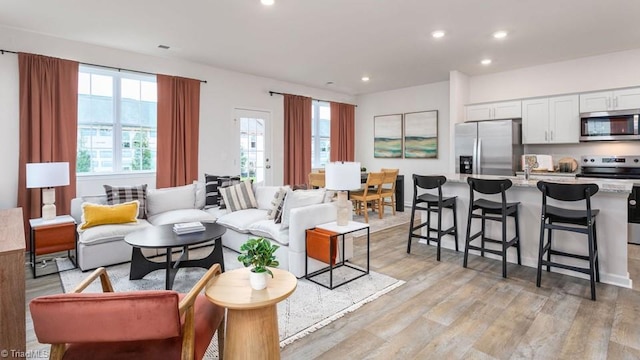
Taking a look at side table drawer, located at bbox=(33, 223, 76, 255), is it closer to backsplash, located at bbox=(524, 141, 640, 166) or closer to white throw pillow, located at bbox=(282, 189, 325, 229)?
white throw pillow, located at bbox=(282, 189, 325, 229)

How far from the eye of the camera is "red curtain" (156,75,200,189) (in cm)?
533

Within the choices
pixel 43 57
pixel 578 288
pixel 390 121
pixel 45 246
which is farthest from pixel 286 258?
pixel 390 121

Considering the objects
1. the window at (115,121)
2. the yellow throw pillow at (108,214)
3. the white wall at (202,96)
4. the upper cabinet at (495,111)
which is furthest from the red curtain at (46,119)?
the upper cabinet at (495,111)

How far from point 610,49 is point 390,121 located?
13.2 ft

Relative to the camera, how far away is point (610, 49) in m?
4.86

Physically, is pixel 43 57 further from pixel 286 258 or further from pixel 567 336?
pixel 567 336

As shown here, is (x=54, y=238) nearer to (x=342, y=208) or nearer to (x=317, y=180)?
(x=342, y=208)

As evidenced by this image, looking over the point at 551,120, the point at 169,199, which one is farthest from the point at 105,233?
the point at 551,120

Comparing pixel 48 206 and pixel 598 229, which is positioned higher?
pixel 48 206

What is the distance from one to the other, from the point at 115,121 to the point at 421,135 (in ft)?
19.0

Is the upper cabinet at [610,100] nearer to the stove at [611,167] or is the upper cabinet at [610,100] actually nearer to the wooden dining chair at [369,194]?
the stove at [611,167]

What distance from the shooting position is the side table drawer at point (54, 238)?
347 centimetres

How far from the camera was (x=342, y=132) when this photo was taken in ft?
27.1

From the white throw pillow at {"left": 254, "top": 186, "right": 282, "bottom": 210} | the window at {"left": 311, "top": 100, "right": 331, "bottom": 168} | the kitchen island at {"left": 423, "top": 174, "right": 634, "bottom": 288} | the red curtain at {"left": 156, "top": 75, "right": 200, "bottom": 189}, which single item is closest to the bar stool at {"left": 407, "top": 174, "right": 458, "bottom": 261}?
the kitchen island at {"left": 423, "top": 174, "right": 634, "bottom": 288}
